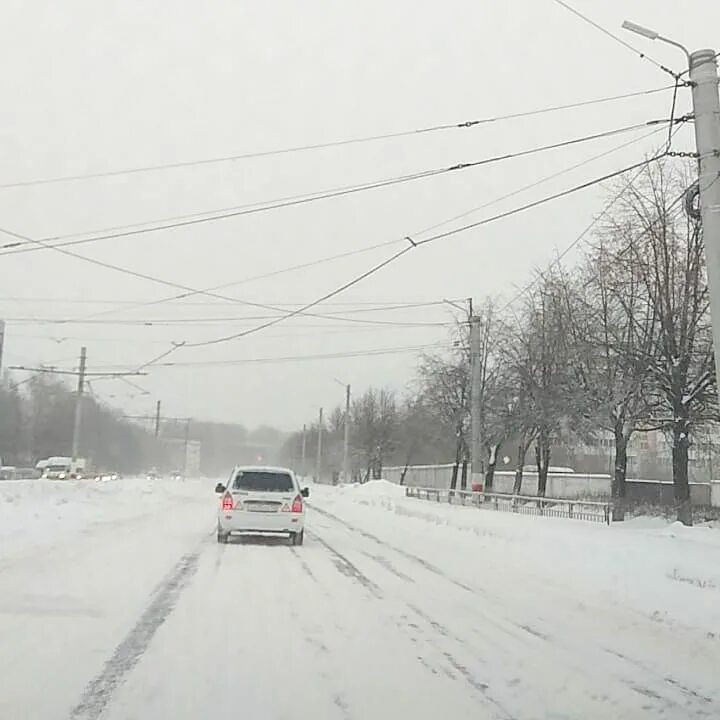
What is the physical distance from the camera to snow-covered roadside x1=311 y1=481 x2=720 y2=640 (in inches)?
490

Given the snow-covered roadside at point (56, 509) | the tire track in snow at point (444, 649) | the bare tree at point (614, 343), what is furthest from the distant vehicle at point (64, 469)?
the tire track in snow at point (444, 649)

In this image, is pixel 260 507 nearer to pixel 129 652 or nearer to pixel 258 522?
pixel 258 522

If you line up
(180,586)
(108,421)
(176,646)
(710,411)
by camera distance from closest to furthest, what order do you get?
1. (176,646)
2. (180,586)
3. (710,411)
4. (108,421)

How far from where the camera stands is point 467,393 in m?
49.9

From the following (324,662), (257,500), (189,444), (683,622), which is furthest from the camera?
(189,444)

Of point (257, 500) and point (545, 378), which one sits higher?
point (545, 378)

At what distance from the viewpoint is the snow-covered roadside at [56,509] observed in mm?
21750

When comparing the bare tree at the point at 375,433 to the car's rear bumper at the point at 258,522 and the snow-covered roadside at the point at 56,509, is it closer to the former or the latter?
the snow-covered roadside at the point at 56,509

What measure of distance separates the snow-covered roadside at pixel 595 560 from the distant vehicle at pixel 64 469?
3488 centimetres

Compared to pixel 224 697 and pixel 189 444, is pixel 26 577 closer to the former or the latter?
pixel 224 697

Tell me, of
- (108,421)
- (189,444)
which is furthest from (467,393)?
(189,444)

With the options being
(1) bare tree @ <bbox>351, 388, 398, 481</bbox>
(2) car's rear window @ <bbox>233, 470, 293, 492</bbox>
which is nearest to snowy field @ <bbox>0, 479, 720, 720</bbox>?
(2) car's rear window @ <bbox>233, 470, 293, 492</bbox>

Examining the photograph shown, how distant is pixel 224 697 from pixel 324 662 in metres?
1.51

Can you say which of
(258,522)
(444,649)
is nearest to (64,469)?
(258,522)
